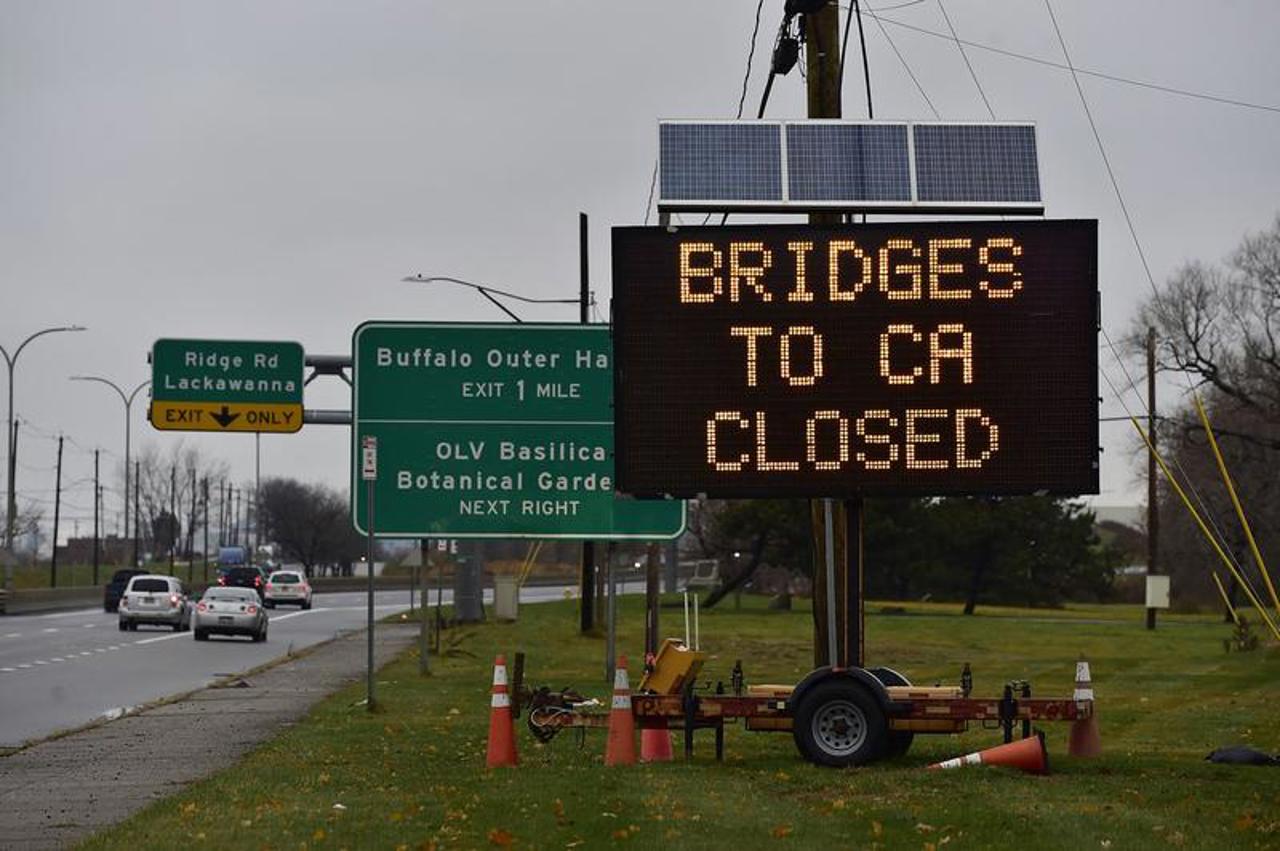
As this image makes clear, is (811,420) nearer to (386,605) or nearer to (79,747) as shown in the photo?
(79,747)

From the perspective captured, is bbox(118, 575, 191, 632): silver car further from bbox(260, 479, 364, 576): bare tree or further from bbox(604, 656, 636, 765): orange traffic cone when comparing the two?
bbox(260, 479, 364, 576): bare tree

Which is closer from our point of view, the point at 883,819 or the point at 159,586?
the point at 883,819

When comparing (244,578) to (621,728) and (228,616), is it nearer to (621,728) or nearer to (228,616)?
(228,616)

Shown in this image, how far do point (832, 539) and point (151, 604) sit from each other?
4095 centimetres

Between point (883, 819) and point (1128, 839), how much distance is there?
1506mm

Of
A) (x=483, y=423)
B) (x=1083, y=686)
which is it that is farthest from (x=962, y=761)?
(x=483, y=423)

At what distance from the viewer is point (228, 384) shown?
130 feet

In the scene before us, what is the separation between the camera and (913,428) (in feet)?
50.9

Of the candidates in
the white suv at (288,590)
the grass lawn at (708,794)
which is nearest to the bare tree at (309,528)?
the white suv at (288,590)

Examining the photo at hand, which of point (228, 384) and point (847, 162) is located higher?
point (228, 384)

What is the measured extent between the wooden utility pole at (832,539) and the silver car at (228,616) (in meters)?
32.6


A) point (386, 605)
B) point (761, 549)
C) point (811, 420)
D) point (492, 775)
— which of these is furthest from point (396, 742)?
point (386, 605)

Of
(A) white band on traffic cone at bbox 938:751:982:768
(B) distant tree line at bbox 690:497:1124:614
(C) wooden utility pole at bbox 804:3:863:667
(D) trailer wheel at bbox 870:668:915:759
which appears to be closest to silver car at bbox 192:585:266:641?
(B) distant tree line at bbox 690:497:1124:614

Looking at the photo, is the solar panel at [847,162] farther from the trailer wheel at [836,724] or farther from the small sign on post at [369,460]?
the small sign on post at [369,460]
